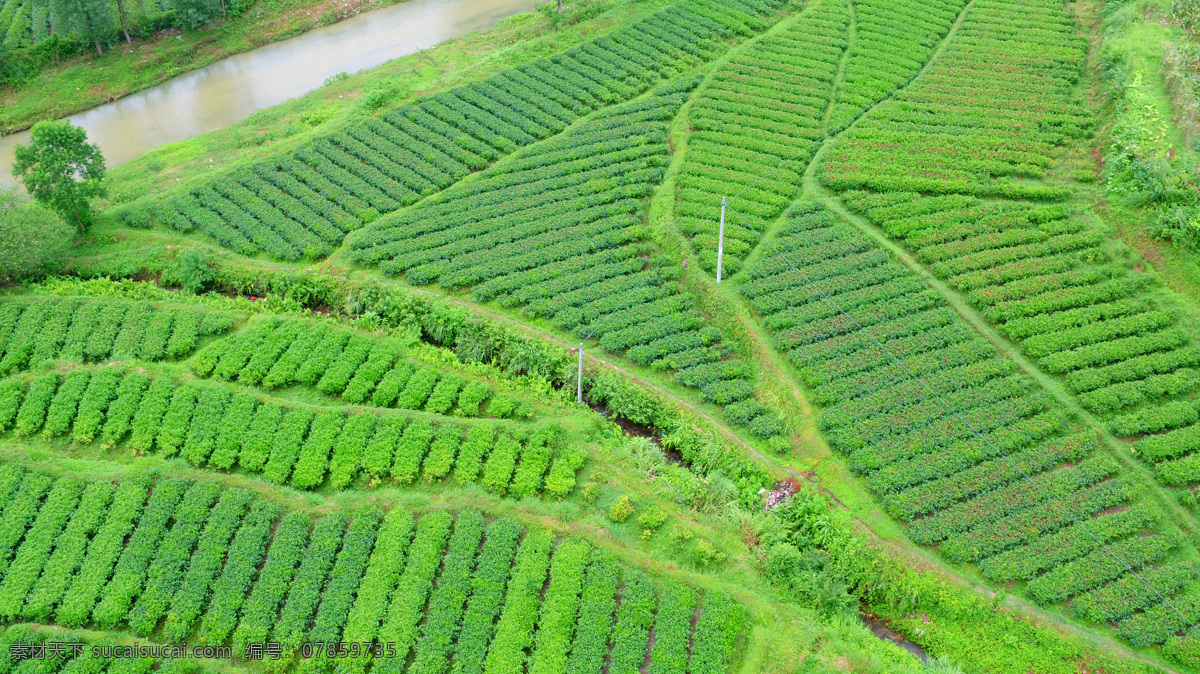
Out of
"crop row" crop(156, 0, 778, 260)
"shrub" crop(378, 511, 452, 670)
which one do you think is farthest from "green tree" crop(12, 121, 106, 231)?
"shrub" crop(378, 511, 452, 670)

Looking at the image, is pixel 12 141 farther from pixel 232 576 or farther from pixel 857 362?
pixel 857 362

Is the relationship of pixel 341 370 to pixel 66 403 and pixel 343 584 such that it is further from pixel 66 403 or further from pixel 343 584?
pixel 66 403

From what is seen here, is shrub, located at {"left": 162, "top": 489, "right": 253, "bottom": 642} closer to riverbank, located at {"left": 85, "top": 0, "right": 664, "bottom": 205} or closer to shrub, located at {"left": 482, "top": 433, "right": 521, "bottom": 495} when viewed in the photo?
shrub, located at {"left": 482, "top": 433, "right": 521, "bottom": 495}

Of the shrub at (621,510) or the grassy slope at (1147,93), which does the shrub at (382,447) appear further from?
the grassy slope at (1147,93)

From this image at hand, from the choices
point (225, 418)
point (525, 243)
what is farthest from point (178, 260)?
point (525, 243)

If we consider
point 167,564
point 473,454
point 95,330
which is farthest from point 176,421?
point 473,454

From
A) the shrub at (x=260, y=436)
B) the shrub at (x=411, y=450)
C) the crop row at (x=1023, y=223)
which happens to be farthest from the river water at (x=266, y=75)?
the crop row at (x=1023, y=223)
